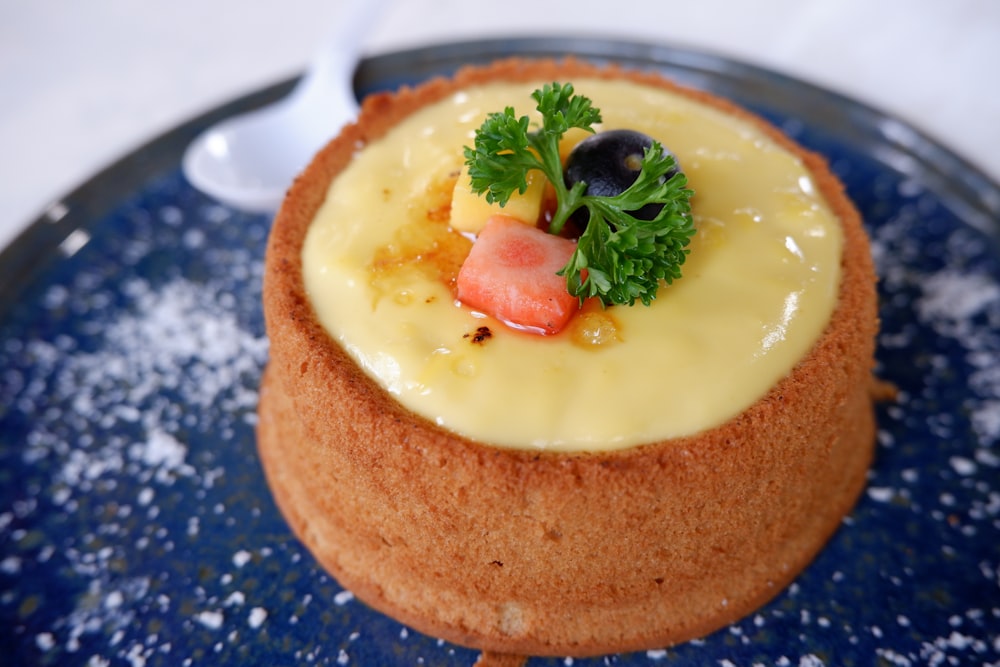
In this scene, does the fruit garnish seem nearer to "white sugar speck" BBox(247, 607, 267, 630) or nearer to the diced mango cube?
the diced mango cube

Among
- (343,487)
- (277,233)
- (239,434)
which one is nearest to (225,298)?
(239,434)

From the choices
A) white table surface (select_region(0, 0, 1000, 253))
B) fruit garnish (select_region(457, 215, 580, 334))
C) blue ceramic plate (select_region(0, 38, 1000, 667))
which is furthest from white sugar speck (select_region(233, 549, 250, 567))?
white table surface (select_region(0, 0, 1000, 253))

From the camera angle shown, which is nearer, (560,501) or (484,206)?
(560,501)

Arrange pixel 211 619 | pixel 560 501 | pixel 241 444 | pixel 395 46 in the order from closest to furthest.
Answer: pixel 560 501, pixel 211 619, pixel 241 444, pixel 395 46

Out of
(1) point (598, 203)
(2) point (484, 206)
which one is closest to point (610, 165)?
(1) point (598, 203)

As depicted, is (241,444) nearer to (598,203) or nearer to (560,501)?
(560,501)

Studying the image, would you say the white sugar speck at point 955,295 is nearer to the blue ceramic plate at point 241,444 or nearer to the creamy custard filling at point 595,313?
the blue ceramic plate at point 241,444

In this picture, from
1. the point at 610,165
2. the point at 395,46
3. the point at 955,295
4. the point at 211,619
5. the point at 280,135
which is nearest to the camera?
the point at 610,165

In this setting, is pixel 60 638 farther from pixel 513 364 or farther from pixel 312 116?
pixel 312 116
